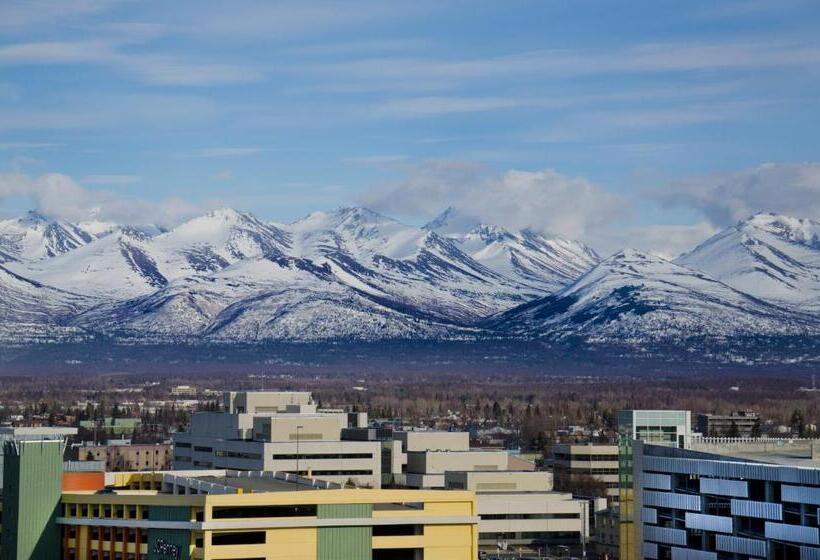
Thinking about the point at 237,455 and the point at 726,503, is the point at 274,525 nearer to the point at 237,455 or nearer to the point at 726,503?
the point at 726,503

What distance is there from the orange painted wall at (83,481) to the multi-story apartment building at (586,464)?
268ft

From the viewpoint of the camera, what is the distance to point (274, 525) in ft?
306

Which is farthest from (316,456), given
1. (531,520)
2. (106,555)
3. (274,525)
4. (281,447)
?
(274,525)

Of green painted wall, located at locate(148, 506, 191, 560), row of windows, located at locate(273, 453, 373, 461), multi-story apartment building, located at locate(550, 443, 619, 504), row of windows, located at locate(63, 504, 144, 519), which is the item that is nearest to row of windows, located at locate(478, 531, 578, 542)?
row of windows, located at locate(273, 453, 373, 461)

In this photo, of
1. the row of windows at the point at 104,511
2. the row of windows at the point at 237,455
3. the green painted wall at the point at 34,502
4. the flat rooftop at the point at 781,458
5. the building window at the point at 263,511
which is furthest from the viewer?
the row of windows at the point at 237,455

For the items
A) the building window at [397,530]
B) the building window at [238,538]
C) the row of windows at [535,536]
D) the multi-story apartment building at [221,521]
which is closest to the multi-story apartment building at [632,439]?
the multi-story apartment building at [221,521]

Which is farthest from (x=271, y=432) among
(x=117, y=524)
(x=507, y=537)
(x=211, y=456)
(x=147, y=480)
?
(x=117, y=524)

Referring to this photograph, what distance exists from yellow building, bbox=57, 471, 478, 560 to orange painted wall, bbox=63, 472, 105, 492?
342cm

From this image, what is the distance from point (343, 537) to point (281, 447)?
68.2 m

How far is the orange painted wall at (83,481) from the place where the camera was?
103m

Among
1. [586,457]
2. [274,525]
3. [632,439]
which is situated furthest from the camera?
[586,457]

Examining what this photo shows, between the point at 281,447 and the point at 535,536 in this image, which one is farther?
the point at 281,447

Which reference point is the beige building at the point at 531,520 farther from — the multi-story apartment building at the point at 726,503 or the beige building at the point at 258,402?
the multi-story apartment building at the point at 726,503

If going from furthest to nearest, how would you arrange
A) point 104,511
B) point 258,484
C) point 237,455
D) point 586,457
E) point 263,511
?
point 586,457, point 237,455, point 258,484, point 104,511, point 263,511
